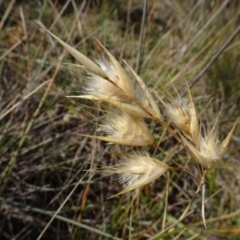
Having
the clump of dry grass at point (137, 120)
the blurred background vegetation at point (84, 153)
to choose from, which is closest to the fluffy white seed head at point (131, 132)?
the clump of dry grass at point (137, 120)

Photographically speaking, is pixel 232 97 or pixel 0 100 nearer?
pixel 0 100

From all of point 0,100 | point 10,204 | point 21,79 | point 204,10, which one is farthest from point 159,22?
point 10,204

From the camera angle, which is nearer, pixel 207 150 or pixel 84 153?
pixel 207 150

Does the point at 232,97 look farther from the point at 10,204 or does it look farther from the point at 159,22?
the point at 10,204

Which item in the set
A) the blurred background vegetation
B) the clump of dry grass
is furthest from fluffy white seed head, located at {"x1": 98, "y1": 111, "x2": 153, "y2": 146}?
the blurred background vegetation

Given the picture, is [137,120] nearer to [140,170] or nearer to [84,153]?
[140,170]

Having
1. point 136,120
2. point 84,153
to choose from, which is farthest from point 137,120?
point 84,153
